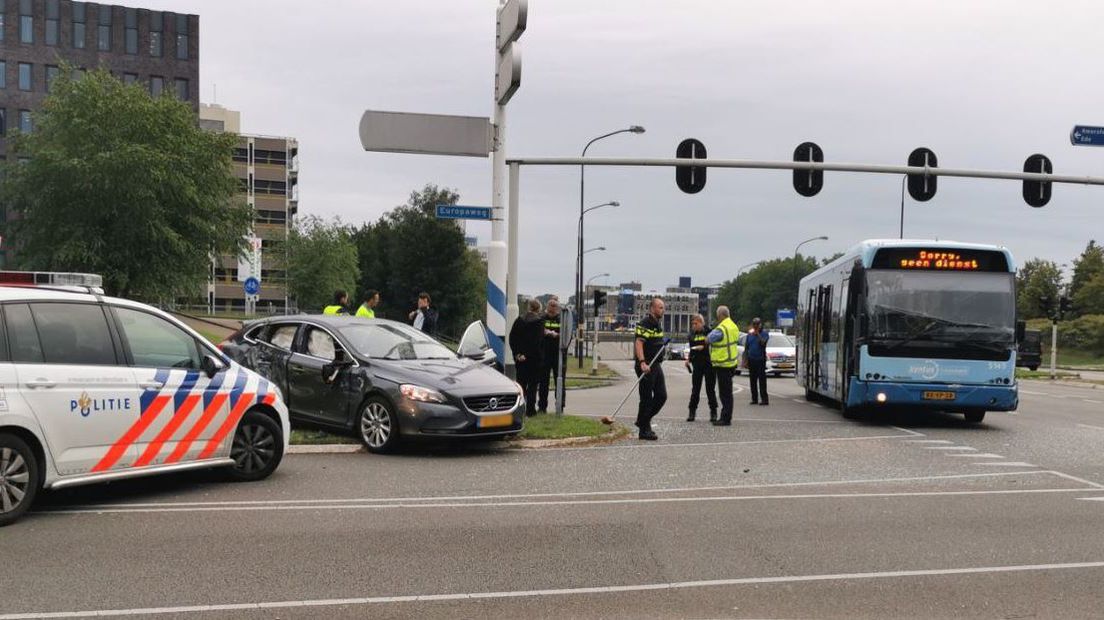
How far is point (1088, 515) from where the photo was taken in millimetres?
8859

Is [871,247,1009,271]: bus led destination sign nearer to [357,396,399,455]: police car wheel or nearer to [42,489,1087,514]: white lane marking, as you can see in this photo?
[42,489,1087,514]: white lane marking

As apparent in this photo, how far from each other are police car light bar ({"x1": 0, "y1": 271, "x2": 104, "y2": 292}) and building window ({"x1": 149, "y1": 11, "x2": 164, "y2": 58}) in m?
79.0

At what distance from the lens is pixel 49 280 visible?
28.7 ft

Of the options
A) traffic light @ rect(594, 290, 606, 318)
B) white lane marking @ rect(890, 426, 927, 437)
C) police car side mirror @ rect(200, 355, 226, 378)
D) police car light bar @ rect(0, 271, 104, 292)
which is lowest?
white lane marking @ rect(890, 426, 927, 437)

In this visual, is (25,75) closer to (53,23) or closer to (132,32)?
(53,23)

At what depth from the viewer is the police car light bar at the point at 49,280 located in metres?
8.40

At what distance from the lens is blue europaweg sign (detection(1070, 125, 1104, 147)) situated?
21406 millimetres

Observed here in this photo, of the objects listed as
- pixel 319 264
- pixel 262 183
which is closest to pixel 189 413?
pixel 319 264

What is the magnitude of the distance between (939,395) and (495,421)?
755 cm

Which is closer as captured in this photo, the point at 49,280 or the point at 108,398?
the point at 108,398

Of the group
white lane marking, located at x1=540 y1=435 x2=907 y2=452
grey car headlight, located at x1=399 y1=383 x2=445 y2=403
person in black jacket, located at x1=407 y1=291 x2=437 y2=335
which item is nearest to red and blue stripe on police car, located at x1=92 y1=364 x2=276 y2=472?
grey car headlight, located at x1=399 y1=383 x2=445 y2=403

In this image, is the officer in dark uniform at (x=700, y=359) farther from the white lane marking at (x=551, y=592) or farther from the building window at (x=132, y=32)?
the building window at (x=132, y=32)

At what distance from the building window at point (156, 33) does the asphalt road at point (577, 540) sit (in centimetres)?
7715

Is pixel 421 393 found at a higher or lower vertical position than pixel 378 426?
higher
